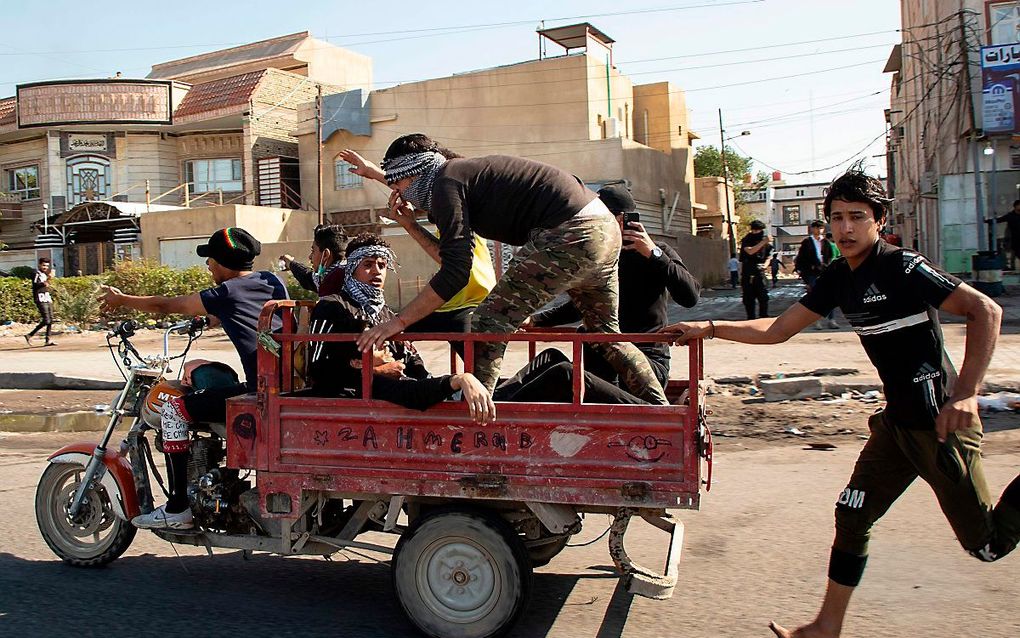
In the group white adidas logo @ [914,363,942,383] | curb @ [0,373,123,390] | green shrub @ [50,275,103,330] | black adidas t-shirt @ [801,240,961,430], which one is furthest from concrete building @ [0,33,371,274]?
white adidas logo @ [914,363,942,383]

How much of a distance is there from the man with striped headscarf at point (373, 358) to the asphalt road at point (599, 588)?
883mm

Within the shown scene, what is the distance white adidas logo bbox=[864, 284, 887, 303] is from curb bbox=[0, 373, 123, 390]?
411 inches

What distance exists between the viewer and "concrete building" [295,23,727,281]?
96.6ft

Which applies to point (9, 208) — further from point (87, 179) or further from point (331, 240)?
point (331, 240)

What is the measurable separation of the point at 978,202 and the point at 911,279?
1907 cm

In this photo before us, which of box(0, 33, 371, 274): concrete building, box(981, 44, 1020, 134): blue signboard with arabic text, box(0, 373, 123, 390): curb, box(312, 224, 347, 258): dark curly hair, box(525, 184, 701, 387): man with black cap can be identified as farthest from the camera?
box(0, 33, 371, 274): concrete building

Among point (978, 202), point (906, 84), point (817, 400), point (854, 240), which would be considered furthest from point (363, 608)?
point (906, 84)

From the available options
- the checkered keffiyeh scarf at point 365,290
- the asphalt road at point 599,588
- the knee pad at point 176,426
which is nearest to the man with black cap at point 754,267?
the asphalt road at point 599,588

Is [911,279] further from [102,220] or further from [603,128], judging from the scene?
[102,220]

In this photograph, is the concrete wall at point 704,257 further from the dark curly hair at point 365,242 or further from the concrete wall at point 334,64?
the dark curly hair at point 365,242

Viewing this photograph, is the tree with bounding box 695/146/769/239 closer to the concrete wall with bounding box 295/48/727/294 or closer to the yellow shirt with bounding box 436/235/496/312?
the concrete wall with bounding box 295/48/727/294

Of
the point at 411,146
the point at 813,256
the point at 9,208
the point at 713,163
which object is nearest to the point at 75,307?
the point at 813,256

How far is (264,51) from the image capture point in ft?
137

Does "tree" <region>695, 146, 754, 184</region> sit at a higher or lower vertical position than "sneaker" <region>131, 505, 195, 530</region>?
higher
